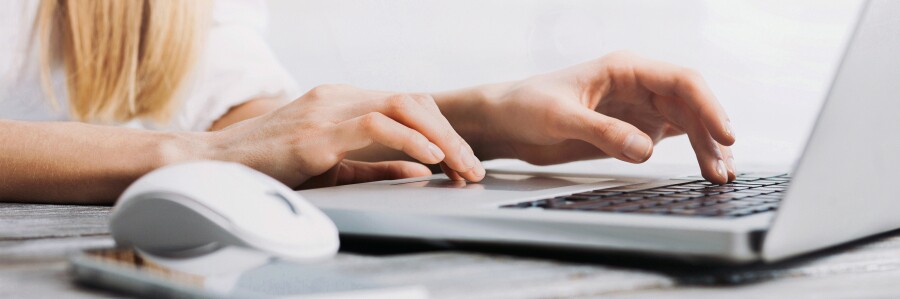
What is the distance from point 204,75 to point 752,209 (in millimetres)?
1227

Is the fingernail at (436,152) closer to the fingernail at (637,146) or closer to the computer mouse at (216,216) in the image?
the fingernail at (637,146)

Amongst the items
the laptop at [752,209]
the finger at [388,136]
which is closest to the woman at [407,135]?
the finger at [388,136]

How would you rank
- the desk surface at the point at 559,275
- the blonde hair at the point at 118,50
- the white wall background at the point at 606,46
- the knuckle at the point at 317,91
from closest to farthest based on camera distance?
the desk surface at the point at 559,275 → the knuckle at the point at 317,91 → the blonde hair at the point at 118,50 → the white wall background at the point at 606,46

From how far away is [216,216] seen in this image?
37cm

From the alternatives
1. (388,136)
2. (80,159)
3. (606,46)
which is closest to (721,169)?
(388,136)

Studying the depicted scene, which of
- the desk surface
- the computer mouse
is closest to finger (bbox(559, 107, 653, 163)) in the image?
the desk surface

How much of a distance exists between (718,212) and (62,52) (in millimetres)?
1213

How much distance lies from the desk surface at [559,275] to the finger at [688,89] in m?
0.26

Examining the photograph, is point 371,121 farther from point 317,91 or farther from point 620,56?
point 620,56

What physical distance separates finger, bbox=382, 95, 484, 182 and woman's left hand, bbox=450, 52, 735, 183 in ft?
0.36

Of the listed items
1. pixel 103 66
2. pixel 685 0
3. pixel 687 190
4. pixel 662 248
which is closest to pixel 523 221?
pixel 662 248

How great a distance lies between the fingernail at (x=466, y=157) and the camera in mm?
681

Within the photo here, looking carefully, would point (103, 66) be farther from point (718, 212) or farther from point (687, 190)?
point (718, 212)

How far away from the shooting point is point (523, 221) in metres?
0.42
